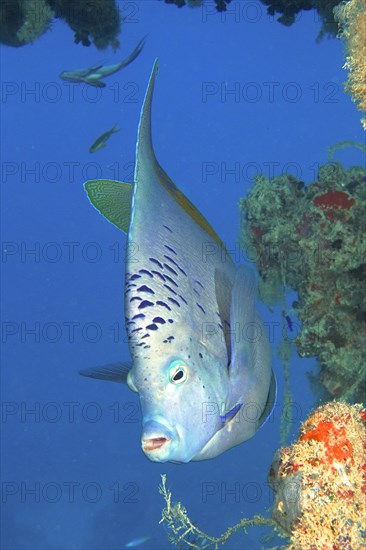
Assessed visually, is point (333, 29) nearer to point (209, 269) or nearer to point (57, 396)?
point (209, 269)

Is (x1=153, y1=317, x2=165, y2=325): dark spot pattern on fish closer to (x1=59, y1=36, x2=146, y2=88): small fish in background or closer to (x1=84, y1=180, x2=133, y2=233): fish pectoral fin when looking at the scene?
(x1=84, y1=180, x2=133, y2=233): fish pectoral fin

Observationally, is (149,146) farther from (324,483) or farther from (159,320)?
(324,483)

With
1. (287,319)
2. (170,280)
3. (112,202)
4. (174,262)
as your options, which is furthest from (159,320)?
(287,319)

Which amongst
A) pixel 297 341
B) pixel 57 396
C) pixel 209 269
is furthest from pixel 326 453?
Result: pixel 57 396

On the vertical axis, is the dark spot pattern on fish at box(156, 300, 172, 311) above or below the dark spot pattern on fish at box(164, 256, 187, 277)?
below

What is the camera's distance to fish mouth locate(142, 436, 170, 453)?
205 centimetres

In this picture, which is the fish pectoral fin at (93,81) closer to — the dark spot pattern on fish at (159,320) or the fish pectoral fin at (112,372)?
the fish pectoral fin at (112,372)

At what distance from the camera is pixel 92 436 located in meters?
43.8

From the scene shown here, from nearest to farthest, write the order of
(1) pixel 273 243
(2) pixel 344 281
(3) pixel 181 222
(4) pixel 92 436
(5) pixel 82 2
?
(3) pixel 181 222, (2) pixel 344 281, (1) pixel 273 243, (5) pixel 82 2, (4) pixel 92 436

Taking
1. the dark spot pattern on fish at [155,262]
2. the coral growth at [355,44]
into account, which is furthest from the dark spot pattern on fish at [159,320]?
the coral growth at [355,44]

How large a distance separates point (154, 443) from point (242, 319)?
74 centimetres

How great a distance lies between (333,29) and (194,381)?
654 centimetres

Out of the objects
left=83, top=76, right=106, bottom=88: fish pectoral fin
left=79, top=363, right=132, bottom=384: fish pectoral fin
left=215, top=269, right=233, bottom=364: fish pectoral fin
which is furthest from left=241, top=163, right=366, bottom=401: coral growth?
left=83, top=76, right=106, bottom=88: fish pectoral fin

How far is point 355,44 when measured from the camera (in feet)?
10.2
